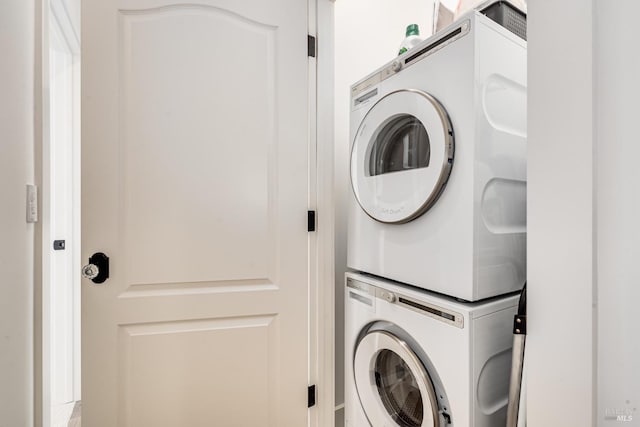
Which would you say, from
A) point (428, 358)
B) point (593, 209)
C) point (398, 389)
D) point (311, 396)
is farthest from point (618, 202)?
point (311, 396)

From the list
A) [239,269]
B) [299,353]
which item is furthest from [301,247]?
[299,353]

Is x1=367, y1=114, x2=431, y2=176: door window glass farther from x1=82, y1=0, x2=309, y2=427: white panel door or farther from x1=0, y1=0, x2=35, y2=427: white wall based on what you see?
x1=0, y1=0, x2=35, y2=427: white wall

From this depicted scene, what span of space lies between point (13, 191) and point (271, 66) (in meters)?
1.01

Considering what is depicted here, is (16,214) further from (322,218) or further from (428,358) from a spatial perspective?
(428,358)

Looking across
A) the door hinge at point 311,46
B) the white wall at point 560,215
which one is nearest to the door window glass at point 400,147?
the white wall at point 560,215

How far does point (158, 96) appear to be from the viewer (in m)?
1.23

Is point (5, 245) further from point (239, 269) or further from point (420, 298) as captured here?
point (420, 298)

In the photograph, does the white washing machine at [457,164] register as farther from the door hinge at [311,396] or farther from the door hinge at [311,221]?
the door hinge at [311,396]

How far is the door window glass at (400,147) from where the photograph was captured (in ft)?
3.45

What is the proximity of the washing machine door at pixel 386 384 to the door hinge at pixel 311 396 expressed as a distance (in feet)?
0.99

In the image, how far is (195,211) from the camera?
1.28 metres

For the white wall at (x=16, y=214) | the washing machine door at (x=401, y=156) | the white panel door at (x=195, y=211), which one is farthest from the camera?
the white panel door at (x=195, y=211)

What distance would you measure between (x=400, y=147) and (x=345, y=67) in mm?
728

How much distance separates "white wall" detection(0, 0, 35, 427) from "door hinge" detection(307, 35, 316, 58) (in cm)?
98
